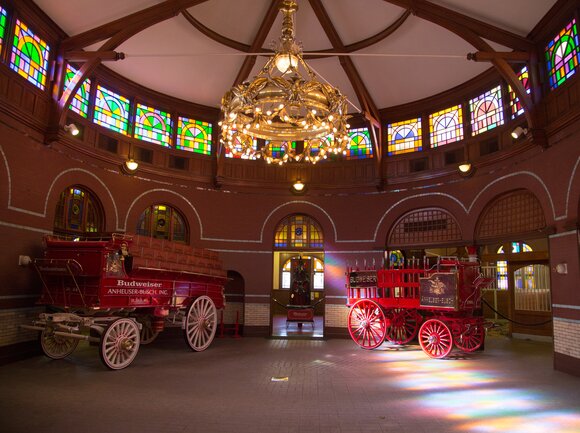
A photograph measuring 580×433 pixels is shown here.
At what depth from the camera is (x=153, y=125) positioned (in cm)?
1409

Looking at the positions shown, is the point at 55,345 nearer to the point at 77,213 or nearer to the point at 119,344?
the point at 119,344

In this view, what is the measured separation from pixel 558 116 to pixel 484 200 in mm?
3175

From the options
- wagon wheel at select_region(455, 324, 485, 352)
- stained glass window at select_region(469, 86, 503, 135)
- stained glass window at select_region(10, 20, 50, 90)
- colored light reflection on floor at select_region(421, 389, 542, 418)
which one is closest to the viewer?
colored light reflection on floor at select_region(421, 389, 542, 418)

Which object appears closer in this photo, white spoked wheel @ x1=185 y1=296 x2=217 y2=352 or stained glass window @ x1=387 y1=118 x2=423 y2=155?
white spoked wheel @ x1=185 y1=296 x2=217 y2=352

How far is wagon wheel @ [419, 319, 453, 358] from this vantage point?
1064 cm

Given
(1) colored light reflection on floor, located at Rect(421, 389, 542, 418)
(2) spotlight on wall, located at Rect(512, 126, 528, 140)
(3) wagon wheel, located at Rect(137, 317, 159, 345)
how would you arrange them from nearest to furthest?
(1) colored light reflection on floor, located at Rect(421, 389, 542, 418), (2) spotlight on wall, located at Rect(512, 126, 528, 140), (3) wagon wheel, located at Rect(137, 317, 159, 345)

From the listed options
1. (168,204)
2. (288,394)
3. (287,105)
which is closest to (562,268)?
(288,394)

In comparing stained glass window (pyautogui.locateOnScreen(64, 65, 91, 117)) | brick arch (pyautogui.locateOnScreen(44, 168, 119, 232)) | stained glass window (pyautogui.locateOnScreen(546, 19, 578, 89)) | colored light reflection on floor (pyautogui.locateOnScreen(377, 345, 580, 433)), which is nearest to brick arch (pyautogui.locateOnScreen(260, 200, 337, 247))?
brick arch (pyautogui.locateOnScreen(44, 168, 119, 232))

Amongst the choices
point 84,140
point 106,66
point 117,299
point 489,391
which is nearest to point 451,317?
point 489,391

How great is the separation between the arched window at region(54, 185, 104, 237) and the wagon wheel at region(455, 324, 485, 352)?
33.3 ft

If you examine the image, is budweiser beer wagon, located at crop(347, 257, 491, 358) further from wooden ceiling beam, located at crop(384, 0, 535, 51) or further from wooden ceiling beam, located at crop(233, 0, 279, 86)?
wooden ceiling beam, located at crop(233, 0, 279, 86)

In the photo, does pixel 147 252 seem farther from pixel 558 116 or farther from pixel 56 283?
pixel 558 116

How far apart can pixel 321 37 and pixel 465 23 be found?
4021mm

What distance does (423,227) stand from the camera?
13828 millimetres
